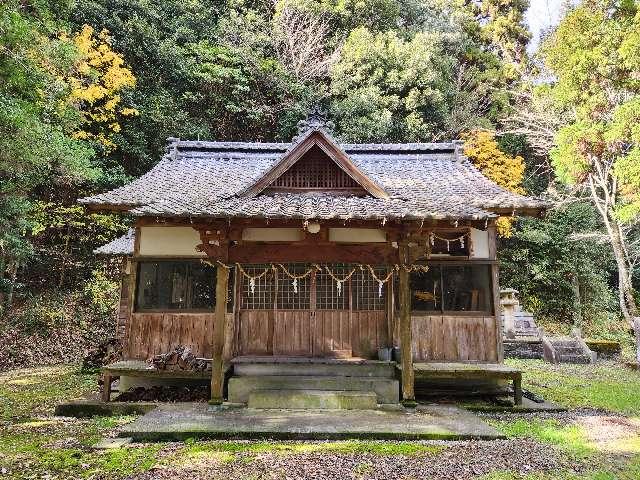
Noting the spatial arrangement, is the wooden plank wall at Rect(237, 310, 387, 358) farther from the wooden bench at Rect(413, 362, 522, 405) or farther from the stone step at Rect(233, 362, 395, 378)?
the wooden bench at Rect(413, 362, 522, 405)

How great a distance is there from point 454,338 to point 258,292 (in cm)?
480

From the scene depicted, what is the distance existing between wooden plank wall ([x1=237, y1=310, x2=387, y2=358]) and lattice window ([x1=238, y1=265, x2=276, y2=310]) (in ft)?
0.54

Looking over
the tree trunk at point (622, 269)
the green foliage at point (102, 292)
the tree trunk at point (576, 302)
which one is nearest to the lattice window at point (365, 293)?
the green foliage at point (102, 292)

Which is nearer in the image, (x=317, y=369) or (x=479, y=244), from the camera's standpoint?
(x=317, y=369)

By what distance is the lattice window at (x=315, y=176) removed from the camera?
10.7m

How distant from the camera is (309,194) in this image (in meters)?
10.5

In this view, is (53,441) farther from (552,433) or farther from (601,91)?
(601,91)

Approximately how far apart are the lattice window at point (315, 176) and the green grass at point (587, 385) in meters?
7.27

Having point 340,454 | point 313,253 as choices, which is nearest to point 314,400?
point 340,454

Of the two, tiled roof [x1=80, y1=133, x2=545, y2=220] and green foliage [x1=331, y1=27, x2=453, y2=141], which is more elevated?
green foliage [x1=331, y1=27, x2=453, y2=141]

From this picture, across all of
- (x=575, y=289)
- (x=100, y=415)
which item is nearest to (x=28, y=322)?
(x=100, y=415)

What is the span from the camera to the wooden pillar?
8906 millimetres

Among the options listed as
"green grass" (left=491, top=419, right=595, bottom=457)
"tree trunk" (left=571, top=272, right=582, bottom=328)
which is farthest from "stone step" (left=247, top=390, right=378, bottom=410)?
"tree trunk" (left=571, top=272, right=582, bottom=328)

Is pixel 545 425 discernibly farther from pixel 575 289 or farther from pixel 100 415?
pixel 575 289
